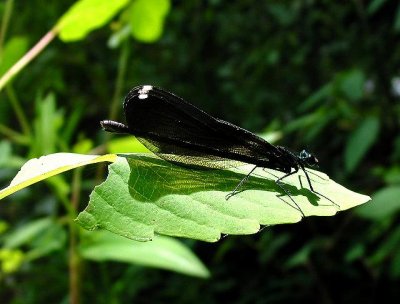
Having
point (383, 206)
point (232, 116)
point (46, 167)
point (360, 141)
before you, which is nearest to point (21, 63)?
point (46, 167)

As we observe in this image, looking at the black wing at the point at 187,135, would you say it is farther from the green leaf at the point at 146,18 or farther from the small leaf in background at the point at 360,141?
the small leaf in background at the point at 360,141

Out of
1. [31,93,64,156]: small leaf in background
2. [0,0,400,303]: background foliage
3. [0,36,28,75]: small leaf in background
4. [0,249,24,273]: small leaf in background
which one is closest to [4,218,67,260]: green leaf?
[0,0,400,303]: background foliage

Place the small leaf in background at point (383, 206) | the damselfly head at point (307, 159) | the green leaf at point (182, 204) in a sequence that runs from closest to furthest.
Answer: the green leaf at point (182, 204) < the damselfly head at point (307, 159) < the small leaf in background at point (383, 206)

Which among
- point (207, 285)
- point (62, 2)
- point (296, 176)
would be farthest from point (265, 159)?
point (62, 2)

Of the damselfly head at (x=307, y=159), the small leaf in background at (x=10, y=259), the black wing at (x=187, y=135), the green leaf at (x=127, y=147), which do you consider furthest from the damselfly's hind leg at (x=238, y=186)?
the small leaf in background at (x=10, y=259)

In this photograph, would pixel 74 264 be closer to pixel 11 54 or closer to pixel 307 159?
pixel 11 54

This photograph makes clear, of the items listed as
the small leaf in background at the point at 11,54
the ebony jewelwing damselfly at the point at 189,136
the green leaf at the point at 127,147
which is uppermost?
the small leaf in background at the point at 11,54
